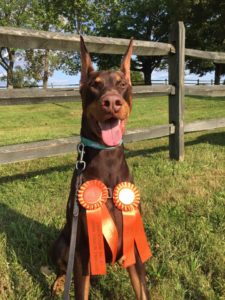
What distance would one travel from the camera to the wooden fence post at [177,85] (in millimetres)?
5398

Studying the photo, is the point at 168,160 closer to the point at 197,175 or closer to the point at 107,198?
the point at 197,175

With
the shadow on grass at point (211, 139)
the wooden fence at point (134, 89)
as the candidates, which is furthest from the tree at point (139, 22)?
the wooden fence at point (134, 89)

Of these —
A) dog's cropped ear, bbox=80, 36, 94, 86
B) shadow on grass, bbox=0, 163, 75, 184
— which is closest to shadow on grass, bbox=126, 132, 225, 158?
shadow on grass, bbox=0, 163, 75, 184

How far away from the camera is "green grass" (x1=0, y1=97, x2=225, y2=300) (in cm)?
255

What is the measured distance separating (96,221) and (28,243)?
111 centimetres

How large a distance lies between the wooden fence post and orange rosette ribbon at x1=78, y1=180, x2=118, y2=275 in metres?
3.52

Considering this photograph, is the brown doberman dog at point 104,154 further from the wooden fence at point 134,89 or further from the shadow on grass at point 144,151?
the shadow on grass at point 144,151

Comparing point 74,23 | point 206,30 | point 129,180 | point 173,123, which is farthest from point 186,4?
point 129,180

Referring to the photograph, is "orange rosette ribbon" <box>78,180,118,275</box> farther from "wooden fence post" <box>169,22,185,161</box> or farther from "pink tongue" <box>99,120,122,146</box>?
"wooden fence post" <box>169,22,185,161</box>

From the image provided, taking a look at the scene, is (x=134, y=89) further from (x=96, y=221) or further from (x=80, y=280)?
(x=80, y=280)

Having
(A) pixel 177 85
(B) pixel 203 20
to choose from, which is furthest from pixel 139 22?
(A) pixel 177 85

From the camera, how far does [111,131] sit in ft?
7.35

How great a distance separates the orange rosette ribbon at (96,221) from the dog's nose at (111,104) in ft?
1.42

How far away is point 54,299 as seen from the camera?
247cm
